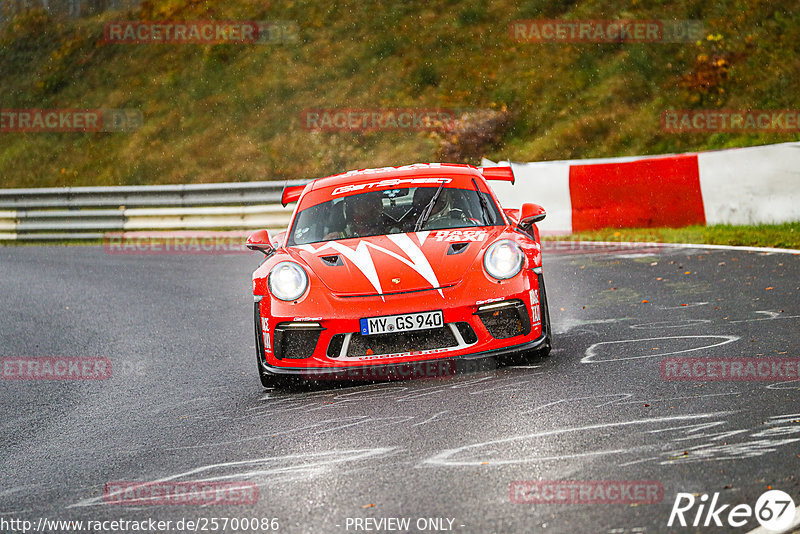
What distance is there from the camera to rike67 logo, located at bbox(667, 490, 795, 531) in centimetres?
350

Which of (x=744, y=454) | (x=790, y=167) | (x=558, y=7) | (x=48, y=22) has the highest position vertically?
(x=48, y=22)

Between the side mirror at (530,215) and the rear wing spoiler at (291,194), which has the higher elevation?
the rear wing spoiler at (291,194)

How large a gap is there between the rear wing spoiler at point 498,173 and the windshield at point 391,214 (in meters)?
0.49

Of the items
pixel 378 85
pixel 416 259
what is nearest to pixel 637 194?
pixel 416 259

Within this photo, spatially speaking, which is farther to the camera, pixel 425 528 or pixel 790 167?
pixel 790 167

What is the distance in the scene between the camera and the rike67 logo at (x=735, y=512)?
11.5 feet

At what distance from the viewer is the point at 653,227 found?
567 inches

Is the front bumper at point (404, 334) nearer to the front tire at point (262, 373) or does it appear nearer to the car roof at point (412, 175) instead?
the front tire at point (262, 373)

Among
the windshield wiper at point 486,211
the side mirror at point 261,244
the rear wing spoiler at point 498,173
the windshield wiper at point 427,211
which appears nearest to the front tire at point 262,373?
the side mirror at point 261,244

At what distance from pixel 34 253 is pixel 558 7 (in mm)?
15411

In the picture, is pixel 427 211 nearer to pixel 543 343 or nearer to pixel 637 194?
pixel 543 343

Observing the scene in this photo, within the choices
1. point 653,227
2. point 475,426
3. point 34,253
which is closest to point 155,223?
point 34,253

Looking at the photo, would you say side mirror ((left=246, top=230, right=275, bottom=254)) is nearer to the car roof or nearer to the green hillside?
the car roof

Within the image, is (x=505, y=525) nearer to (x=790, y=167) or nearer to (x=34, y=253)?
(x=790, y=167)
